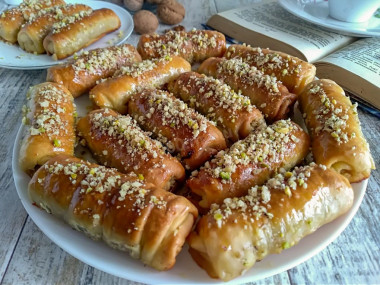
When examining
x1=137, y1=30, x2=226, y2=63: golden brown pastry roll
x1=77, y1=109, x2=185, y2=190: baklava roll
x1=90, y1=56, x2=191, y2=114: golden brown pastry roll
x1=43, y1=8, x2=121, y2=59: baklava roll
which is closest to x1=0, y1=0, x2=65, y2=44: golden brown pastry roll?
x1=43, y1=8, x2=121, y2=59: baklava roll

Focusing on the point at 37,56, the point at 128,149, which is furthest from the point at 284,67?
the point at 37,56

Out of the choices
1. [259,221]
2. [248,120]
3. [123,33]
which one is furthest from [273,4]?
[259,221]

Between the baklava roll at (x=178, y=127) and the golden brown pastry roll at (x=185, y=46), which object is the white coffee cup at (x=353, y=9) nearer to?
the golden brown pastry roll at (x=185, y=46)

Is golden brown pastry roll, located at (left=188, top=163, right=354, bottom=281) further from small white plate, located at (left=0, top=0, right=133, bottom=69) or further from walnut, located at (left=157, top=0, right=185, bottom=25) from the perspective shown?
walnut, located at (left=157, top=0, right=185, bottom=25)

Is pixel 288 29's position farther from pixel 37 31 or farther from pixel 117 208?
pixel 117 208

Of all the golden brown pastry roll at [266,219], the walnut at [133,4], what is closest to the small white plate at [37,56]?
the walnut at [133,4]
